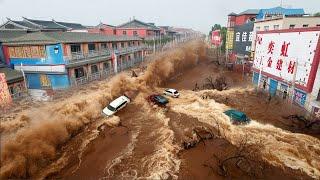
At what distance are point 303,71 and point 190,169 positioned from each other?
18078mm

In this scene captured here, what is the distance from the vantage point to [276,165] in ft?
61.9

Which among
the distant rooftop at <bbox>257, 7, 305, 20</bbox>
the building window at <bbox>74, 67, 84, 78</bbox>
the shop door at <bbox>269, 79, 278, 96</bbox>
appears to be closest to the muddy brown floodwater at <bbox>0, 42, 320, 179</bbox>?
the shop door at <bbox>269, 79, 278, 96</bbox>

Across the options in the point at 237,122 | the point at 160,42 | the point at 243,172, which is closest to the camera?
the point at 243,172

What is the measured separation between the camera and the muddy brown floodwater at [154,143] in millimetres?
18328

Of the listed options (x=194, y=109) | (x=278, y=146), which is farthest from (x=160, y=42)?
(x=278, y=146)

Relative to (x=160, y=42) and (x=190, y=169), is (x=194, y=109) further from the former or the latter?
(x=160, y=42)

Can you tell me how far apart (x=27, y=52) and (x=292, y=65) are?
34.6m

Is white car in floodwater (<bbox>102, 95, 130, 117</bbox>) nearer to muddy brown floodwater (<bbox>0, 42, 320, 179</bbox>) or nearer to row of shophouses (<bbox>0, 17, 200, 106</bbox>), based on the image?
muddy brown floodwater (<bbox>0, 42, 320, 179</bbox>)

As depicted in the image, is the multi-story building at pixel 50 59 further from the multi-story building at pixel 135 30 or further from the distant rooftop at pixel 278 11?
the distant rooftop at pixel 278 11

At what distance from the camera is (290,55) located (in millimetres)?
28078

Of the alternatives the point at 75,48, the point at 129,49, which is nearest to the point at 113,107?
the point at 75,48

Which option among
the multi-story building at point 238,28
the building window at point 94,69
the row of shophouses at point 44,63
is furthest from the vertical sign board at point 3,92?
the multi-story building at point 238,28

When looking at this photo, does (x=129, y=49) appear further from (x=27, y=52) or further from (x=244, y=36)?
(x=244, y=36)

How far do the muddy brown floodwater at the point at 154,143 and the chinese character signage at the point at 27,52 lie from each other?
7.40 meters
